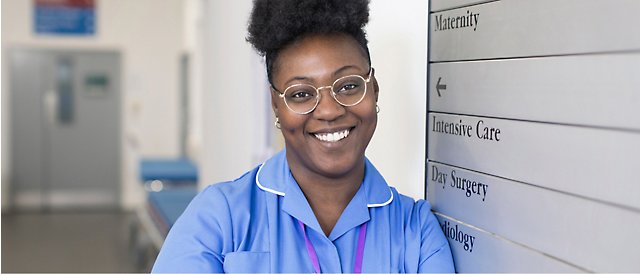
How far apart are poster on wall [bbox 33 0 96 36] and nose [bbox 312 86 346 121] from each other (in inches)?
293

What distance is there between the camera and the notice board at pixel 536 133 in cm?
95

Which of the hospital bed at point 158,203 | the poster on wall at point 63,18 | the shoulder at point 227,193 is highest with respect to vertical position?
the poster on wall at point 63,18

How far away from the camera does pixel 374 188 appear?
56.4 inches

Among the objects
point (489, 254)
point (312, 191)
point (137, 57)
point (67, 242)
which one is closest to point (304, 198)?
point (312, 191)

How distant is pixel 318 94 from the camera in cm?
128

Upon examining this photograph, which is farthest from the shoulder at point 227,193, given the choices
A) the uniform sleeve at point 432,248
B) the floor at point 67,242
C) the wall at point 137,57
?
the wall at point 137,57

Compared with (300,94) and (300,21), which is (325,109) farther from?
(300,21)

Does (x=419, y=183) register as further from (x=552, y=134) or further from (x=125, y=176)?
(x=125, y=176)

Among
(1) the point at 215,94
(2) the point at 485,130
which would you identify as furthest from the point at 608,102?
(1) the point at 215,94

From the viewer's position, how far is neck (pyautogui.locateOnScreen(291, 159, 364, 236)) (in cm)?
140

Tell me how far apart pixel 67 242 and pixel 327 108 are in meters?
6.12

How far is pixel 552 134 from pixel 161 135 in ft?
25.5

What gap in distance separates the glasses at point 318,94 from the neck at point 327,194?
166mm

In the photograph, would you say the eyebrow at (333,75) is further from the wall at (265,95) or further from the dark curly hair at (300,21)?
the wall at (265,95)
